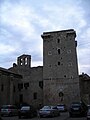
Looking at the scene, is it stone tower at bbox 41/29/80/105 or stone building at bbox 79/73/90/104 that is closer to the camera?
stone tower at bbox 41/29/80/105

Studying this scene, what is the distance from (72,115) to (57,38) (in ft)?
94.9

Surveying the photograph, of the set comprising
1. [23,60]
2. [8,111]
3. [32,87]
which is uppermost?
[23,60]

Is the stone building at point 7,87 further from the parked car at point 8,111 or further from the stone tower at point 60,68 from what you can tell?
the parked car at point 8,111

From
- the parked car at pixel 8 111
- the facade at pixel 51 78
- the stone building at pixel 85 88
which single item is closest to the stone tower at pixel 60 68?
the facade at pixel 51 78

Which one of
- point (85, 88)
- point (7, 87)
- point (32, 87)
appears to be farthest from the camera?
point (85, 88)

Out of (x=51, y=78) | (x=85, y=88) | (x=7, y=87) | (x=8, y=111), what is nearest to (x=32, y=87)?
(x=51, y=78)

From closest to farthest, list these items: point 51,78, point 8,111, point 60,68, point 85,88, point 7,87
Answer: point 8,111 → point 7,87 → point 60,68 → point 51,78 → point 85,88

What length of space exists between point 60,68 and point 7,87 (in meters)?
12.2

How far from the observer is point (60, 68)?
50.8 metres

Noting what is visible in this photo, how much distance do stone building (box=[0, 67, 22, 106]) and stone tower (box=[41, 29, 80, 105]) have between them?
6.91m

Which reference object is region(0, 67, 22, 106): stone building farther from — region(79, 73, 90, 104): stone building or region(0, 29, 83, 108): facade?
region(79, 73, 90, 104): stone building

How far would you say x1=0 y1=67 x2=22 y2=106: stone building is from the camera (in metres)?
46.3

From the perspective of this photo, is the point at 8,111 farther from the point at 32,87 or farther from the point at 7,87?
the point at 32,87

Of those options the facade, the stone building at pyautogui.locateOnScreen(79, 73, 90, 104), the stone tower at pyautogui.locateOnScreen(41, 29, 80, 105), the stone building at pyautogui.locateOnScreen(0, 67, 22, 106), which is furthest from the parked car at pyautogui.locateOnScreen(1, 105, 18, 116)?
the stone building at pyautogui.locateOnScreen(79, 73, 90, 104)
